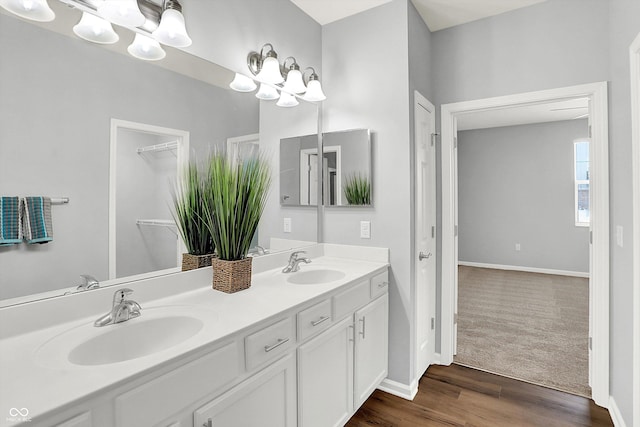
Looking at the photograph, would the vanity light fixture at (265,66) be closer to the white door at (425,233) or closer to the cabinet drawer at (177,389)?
the white door at (425,233)

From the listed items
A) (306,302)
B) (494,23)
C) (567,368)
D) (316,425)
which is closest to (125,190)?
(306,302)

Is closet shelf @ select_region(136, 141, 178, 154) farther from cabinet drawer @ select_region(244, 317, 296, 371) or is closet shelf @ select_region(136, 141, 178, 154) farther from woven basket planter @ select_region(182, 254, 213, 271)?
cabinet drawer @ select_region(244, 317, 296, 371)

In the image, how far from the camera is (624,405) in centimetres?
178

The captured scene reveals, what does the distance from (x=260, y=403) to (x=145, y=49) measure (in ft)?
5.02

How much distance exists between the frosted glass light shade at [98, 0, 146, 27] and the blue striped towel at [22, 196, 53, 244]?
743 millimetres

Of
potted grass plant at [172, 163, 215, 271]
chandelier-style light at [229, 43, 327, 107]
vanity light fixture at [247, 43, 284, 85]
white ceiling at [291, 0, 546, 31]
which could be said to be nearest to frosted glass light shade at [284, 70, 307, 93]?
chandelier-style light at [229, 43, 327, 107]

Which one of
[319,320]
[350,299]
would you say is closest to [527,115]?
[350,299]

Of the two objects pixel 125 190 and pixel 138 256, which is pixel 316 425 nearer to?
pixel 138 256

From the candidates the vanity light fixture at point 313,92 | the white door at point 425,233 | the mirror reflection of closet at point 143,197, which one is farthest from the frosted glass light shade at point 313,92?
the mirror reflection of closet at point 143,197

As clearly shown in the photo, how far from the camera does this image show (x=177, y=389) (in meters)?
0.94

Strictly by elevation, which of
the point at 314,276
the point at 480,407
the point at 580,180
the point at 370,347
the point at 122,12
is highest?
the point at 122,12

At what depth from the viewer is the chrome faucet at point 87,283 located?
1247 mm

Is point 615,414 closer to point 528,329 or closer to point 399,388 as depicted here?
point 399,388

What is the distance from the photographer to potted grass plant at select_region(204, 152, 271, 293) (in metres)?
1.57
